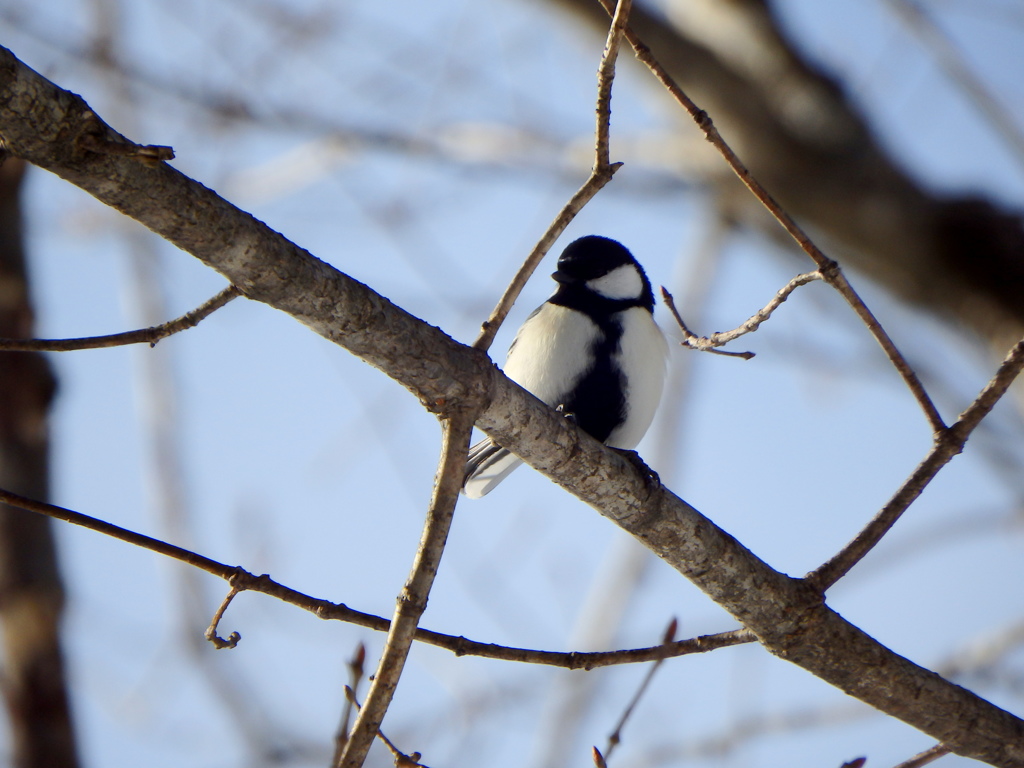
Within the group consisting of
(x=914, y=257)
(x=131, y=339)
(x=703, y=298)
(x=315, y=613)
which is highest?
(x=703, y=298)

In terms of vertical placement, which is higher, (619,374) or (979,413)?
(619,374)

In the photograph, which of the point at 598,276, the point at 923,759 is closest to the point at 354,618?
the point at 923,759

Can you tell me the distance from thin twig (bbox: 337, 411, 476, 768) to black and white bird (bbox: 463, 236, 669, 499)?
34.3 inches

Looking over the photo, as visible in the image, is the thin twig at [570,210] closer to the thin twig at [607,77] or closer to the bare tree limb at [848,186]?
the thin twig at [607,77]

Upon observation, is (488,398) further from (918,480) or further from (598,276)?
(598,276)

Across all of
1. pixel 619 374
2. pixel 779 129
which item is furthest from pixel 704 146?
pixel 619 374

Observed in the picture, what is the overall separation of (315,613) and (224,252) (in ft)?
Result: 1.42

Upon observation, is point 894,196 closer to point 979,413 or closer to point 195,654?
point 979,413

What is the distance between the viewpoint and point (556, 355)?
2146 millimetres

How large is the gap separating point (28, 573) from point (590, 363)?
147cm

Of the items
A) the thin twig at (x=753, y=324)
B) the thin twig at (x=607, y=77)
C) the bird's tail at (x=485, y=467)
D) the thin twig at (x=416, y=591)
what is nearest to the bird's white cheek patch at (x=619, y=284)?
the bird's tail at (x=485, y=467)

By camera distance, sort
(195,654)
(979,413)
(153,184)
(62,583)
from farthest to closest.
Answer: (195,654) < (62,583) < (979,413) < (153,184)

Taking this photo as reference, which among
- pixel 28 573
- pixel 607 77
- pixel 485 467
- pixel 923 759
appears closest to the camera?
pixel 607 77

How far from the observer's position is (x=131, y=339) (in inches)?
41.3
